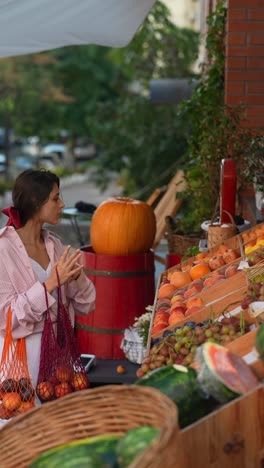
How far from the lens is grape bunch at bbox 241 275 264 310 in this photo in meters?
4.18

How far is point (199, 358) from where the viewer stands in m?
2.86

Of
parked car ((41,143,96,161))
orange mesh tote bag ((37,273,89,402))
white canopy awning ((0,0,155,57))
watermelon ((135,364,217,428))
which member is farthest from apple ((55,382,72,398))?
parked car ((41,143,96,161))

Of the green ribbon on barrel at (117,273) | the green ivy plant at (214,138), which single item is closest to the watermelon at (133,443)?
the green ribbon on barrel at (117,273)

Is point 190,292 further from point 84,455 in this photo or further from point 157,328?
point 84,455

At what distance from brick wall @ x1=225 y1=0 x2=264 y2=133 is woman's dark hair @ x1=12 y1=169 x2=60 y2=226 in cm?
393

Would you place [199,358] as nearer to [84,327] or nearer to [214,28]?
[84,327]

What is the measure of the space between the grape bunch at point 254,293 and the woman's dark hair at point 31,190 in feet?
3.92

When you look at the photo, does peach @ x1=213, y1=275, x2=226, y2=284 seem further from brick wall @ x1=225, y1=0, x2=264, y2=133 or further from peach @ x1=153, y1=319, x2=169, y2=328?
brick wall @ x1=225, y1=0, x2=264, y2=133

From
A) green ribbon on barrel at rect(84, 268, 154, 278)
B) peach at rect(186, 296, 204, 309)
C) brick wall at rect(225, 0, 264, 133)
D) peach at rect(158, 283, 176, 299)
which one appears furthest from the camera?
brick wall at rect(225, 0, 264, 133)

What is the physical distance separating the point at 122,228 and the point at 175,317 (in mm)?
2209

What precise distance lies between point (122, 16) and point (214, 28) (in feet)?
5.89

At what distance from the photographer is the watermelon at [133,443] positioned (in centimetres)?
240

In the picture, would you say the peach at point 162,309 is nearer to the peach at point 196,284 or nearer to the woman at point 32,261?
the peach at point 196,284

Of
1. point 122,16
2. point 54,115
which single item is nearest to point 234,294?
point 122,16
